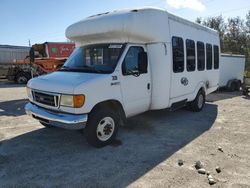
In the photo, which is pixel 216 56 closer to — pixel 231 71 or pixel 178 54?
pixel 178 54

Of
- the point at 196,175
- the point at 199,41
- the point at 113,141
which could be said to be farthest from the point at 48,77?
the point at 199,41

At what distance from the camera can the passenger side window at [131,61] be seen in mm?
5469

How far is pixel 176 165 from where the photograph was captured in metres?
4.46

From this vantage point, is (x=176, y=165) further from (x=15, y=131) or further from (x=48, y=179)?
(x=15, y=131)

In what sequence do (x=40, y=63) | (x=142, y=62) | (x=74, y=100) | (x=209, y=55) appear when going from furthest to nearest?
(x=40, y=63)
(x=209, y=55)
(x=142, y=62)
(x=74, y=100)

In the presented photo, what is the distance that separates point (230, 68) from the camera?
47.9ft

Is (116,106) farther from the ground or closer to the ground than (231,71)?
closer to the ground

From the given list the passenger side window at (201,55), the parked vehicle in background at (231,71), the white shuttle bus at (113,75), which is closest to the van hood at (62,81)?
the white shuttle bus at (113,75)

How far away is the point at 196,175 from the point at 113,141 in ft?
6.85

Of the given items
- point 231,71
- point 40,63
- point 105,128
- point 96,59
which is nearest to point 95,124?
point 105,128

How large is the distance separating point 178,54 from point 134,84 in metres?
2.05

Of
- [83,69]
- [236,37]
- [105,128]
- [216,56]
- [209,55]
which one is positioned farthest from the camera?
[236,37]

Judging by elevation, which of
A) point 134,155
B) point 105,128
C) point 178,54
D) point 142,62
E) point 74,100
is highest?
point 178,54

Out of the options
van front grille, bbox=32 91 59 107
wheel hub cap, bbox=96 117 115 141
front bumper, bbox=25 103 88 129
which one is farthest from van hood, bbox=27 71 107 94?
wheel hub cap, bbox=96 117 115 141
